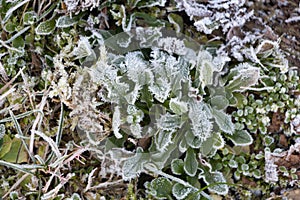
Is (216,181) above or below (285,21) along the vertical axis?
below

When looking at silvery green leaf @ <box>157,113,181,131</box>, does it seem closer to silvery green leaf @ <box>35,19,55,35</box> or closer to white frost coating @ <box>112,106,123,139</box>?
white frost coating @ <box>112,106,123,139</box>

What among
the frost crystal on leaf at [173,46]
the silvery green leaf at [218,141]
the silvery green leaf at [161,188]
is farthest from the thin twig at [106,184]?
the frost crystal on leaf at [173,46]

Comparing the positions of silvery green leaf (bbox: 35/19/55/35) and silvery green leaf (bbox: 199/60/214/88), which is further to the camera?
silvery green leaf (bbox: 35/19/55/35)

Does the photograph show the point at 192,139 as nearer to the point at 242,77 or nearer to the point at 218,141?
the point at 218,141

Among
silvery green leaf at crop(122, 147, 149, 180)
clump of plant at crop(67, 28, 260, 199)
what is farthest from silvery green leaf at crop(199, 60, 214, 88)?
silvery green leaf at crop(122, 147, 149, 180)

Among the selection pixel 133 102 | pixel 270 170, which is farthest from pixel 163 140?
pixel 270 170

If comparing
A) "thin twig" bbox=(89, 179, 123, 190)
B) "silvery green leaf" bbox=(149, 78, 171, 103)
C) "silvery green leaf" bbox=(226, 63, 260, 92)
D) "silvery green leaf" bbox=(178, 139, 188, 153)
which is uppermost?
"silvery green leaf" bbox=(149, 78, 171, 103)

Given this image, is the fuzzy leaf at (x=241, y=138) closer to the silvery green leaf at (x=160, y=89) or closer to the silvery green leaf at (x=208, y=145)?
the silvery green leaf at (x=208, y=145)
